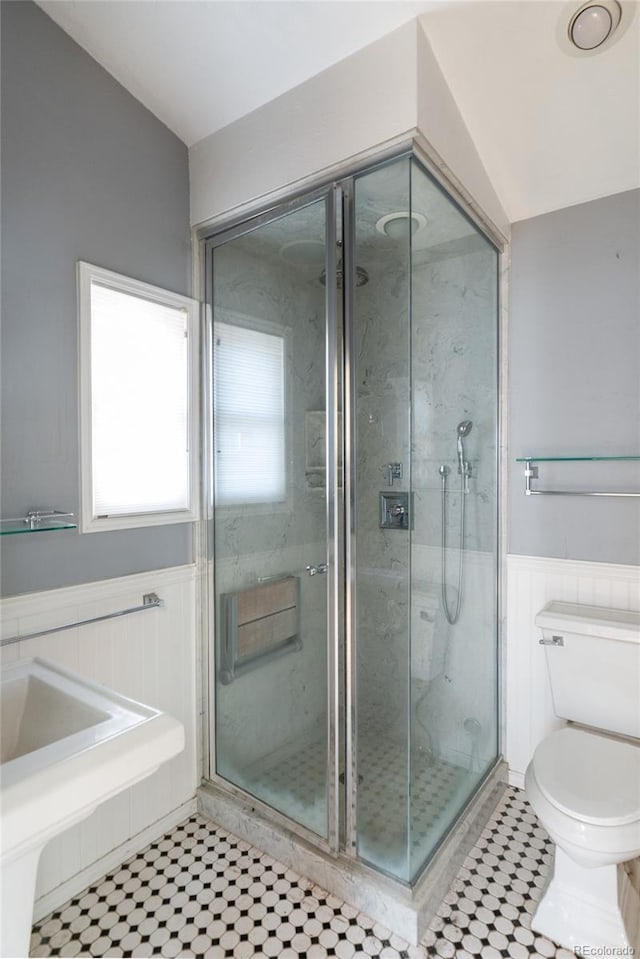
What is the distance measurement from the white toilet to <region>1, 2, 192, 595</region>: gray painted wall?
147 centimetres

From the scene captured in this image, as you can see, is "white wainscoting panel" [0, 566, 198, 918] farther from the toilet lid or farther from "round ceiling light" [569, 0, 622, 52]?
"round ceiling light" [569, 0, 622, 52]

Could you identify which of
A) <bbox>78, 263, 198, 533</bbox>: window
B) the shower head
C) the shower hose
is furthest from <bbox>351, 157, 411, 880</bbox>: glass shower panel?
<bbox>78, 263, 198, 533</bbox>: window

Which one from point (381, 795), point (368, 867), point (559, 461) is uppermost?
point (559, 461)

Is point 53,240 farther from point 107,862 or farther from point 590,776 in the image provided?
point 590,776

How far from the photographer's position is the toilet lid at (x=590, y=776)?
137cm

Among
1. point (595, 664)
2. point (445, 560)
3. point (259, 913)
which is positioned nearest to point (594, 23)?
point (445, 560)

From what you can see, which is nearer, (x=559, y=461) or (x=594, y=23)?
(x=594, y=23)

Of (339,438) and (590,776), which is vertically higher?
(339,438)

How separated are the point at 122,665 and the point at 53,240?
1355mm

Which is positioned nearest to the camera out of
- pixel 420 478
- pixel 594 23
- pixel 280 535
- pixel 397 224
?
pixel 594 23

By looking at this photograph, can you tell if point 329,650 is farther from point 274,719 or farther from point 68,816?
point 68,816

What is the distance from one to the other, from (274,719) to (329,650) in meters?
0.43

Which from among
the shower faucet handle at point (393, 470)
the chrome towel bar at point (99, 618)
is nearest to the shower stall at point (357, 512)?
the shower faucet handle at point (393, 470)

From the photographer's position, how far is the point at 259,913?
1563mm
